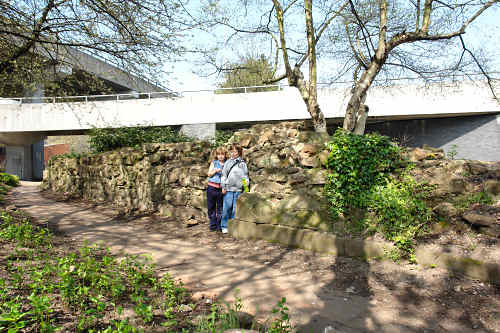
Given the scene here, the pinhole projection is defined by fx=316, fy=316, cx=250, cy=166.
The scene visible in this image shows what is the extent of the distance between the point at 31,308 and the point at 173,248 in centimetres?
317

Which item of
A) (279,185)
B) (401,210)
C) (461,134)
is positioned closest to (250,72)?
(279,185)

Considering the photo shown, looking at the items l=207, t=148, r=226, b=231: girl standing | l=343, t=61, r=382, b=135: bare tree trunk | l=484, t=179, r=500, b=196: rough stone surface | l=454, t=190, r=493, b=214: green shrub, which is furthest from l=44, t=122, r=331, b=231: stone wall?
l=484, t=179, r=500, b=196: rough stone surface

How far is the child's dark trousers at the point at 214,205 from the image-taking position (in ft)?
22.7

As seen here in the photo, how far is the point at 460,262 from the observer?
3.79 m

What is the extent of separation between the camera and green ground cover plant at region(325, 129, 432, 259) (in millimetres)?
4727

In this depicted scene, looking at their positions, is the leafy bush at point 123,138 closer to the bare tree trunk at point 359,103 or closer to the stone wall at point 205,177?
the stone wall at point 205,177

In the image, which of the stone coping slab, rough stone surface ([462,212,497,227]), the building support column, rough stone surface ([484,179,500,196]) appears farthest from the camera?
the building support column

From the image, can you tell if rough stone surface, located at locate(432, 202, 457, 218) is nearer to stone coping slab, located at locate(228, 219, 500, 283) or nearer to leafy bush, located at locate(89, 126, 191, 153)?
stone coping slab, located at locate(228, 219, 500, 283)

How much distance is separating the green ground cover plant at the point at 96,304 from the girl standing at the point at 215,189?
277cm

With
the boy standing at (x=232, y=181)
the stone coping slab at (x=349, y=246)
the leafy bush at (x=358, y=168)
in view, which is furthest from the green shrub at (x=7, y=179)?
the leafy bush at (x=358, y=168)

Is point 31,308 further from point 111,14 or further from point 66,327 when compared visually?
point 111,14

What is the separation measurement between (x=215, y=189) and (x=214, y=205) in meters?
0.37

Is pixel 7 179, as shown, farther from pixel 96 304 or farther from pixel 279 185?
pixel 96 304

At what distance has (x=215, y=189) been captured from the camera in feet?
22.6
